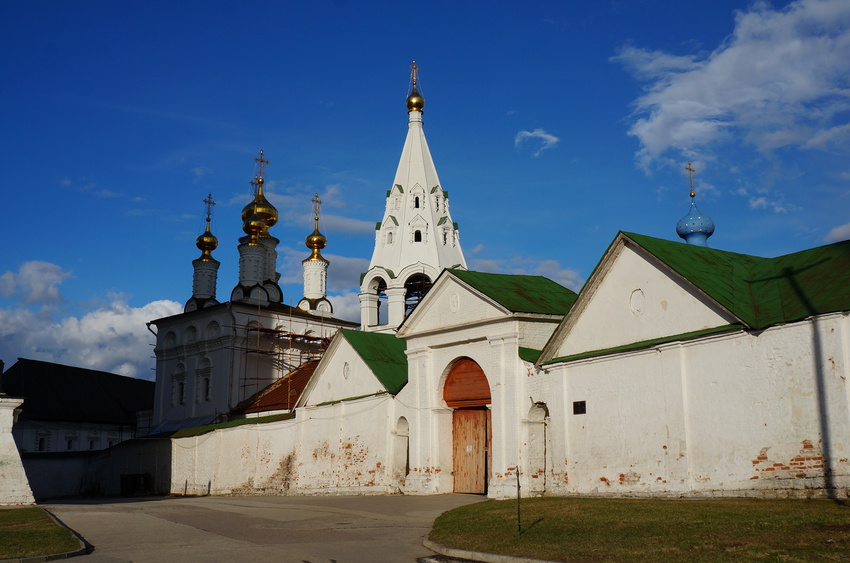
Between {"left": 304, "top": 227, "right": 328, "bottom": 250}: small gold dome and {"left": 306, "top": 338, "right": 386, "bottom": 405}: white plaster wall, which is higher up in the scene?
{"left": 304, "top": 227, "right": 328, "bottom": 250}: small gold dome

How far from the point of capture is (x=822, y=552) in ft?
30.4

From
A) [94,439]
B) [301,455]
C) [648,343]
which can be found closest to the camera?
[648,343]

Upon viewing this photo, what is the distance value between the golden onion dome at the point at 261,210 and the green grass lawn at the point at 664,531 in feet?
139

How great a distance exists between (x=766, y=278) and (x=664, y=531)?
8.22 meters

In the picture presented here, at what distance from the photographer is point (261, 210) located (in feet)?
184

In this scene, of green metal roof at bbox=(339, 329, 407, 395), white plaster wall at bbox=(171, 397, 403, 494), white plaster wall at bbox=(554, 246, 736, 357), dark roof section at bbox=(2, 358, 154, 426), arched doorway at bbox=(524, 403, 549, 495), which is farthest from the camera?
dark roof section at bbox=(2, 358, 154, 426)

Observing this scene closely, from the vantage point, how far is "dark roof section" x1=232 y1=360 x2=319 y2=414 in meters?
40.5

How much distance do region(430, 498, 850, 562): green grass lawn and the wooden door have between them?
6897mm

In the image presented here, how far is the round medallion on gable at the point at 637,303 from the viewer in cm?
1817

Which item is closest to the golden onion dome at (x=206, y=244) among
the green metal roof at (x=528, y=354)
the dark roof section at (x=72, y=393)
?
the dark roof section at (x=72, y=393)

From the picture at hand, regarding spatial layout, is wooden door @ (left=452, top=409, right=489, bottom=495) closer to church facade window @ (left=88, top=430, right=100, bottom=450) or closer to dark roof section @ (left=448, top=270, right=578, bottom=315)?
dark roof section @ (left=448, top=270, right=578, bottom=315)

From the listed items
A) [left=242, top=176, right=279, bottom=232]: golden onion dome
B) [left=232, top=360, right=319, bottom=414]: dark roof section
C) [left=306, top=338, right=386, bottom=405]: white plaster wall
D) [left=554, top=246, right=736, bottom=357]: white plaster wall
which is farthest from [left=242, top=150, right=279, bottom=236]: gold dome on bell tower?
[left=554, top=246, right=736, bottom=357]: white plaster wall

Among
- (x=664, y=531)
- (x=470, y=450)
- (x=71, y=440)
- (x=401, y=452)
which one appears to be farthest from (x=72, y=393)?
(x=664, y=531)

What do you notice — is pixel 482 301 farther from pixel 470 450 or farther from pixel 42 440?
pixel 42 440
